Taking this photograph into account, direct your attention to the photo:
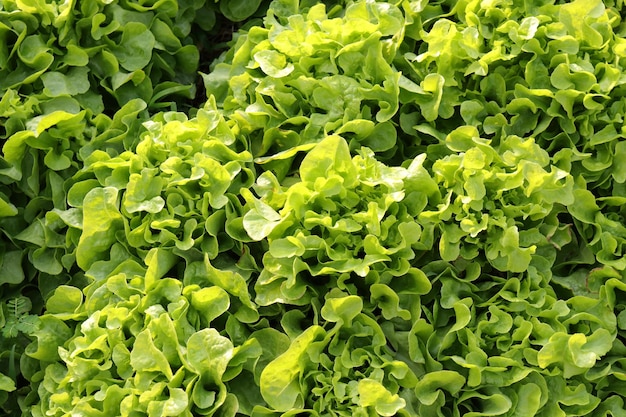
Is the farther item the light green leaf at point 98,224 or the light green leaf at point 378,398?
the light green leaf at point 98,224

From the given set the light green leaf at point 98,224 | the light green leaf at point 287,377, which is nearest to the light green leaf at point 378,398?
the light green leaf at point 287,377

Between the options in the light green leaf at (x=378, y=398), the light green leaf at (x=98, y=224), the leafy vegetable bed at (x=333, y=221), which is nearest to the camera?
the light green leaf at (x=378, y=398)

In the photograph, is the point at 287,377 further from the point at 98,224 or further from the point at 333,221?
the point at 98,224

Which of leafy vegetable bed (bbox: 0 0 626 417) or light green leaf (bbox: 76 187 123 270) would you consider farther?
light green leaf (bbox: 76 187 123 270)

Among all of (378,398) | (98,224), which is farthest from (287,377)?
(98,224)

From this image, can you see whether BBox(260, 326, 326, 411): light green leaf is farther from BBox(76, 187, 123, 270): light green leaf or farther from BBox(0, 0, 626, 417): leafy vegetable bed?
BBox(76, 187, 123, 270): light green leaf

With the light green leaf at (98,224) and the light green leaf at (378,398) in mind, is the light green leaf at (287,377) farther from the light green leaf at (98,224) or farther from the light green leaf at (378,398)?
the light green leaf at (98,224)

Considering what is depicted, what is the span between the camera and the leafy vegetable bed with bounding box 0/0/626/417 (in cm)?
238

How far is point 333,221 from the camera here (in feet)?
7.92

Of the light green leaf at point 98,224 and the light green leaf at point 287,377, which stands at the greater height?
the light green leaf at point 98,224

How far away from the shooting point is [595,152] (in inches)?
110

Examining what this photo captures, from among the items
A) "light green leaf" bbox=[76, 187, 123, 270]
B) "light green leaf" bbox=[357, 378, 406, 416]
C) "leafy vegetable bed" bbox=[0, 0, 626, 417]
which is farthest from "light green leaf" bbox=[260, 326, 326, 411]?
"light green leaf" bbox=[76, 187, 123, 270]

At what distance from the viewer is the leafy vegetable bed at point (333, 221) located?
93.7 inches

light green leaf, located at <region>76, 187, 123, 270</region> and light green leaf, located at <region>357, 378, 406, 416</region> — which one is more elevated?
light green leaf, located at <region>76, 187, 123, 270</region>
